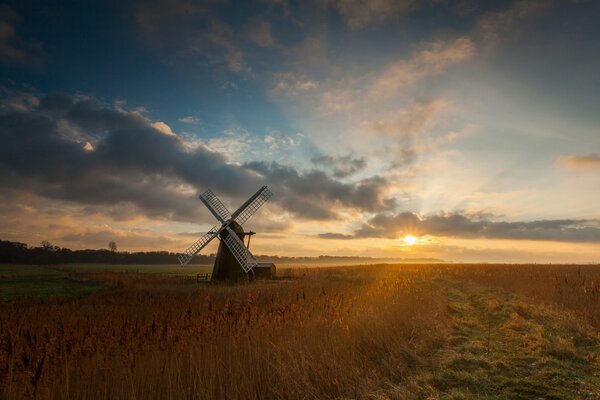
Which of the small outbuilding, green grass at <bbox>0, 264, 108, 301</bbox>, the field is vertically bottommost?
green grass at <bbox>0, 264, 108, 301</bbox>

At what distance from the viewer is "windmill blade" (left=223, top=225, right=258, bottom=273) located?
30.4 meters

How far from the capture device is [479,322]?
40.0 feet

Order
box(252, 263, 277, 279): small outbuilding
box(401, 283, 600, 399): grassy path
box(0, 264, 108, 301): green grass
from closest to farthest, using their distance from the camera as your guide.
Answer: box(401, 283, 600, 399): grassy path < box(0, 264, 108, 301): green grass < box(252, 263, 277, 279): small outbuilding

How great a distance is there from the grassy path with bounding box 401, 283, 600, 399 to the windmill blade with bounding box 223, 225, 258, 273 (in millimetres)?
21199

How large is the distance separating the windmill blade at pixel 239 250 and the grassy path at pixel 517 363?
21199 millimetres

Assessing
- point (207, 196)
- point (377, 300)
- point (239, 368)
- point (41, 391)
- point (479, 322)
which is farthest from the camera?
point (207, 196)

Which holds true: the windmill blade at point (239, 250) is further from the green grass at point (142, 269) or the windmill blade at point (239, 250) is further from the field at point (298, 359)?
the green grass at point (142, 269)

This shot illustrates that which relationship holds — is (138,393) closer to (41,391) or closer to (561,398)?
(41,391)

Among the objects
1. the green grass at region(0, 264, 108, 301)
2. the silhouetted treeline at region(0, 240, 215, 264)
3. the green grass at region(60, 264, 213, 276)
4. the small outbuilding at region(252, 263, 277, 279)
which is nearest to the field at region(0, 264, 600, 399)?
the green grass at region(0, 264, 108, 301)

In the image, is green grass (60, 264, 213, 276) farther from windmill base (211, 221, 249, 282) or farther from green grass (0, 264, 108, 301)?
windmill base (211, 221, 249, 282)

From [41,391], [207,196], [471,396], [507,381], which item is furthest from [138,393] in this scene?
[207,196]

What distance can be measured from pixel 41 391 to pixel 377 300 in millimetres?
10746

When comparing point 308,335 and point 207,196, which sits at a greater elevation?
point 207,196

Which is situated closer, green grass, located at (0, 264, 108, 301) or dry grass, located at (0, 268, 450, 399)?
dry grass, located at (0, 268, 450, 399)
